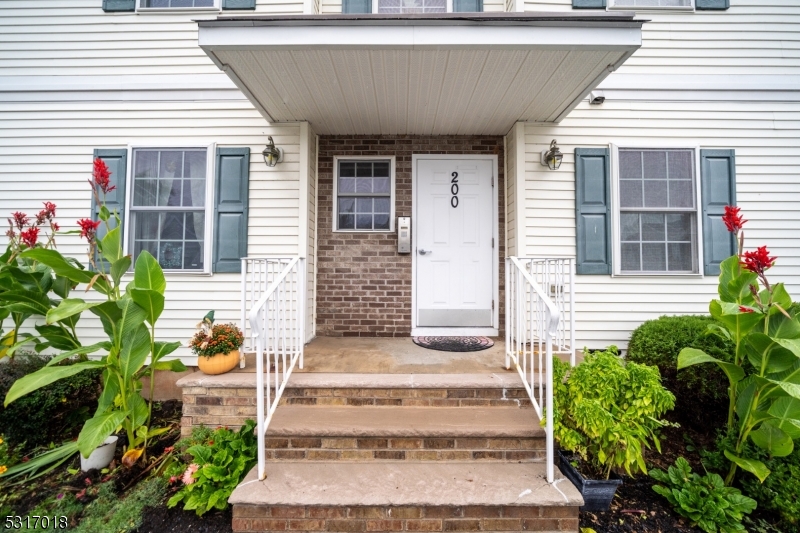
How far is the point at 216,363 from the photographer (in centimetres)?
289

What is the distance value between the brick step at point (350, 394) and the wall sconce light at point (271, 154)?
226 centimetres

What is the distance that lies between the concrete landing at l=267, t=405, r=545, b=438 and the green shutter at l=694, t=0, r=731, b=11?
4860 mm

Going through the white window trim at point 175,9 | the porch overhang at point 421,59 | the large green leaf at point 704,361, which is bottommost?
the large green leaf at point 704,361

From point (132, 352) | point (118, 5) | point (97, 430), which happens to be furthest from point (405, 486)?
point (118, 5)

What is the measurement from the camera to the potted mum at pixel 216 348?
113 inches

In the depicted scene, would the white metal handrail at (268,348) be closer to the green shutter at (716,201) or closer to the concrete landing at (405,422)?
the concrete landing at (405,422)

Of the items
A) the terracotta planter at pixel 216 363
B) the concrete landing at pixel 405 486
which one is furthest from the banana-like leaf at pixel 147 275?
the concrete landing at pixel 405 486

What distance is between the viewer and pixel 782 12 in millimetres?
3949

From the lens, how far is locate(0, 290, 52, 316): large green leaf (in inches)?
109

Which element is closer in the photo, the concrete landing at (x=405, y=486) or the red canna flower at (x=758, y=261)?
the concrete landing at (x=405, y=486)

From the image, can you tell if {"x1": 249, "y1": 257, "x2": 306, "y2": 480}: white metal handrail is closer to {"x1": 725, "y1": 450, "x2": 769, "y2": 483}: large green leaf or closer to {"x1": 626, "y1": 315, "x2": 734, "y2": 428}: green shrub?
{"x1": 725, "y1": 450, "x2": 769, "y2": 483}: large green leaf

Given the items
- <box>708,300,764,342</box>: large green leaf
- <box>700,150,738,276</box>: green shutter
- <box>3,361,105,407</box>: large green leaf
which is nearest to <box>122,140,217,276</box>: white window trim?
<box>3,361,105,407</box>: large green leaf

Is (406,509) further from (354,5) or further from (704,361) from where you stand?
(354,5)

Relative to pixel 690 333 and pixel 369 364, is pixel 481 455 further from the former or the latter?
pixel 690 333
